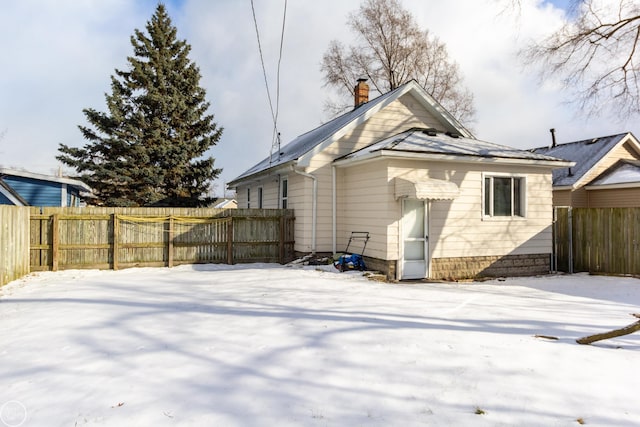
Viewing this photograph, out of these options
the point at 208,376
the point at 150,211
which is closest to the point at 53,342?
the point at 208,376

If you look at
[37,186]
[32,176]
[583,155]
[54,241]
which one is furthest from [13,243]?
[583,155]

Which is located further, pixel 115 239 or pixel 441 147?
pixel 115 239

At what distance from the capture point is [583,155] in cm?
2123

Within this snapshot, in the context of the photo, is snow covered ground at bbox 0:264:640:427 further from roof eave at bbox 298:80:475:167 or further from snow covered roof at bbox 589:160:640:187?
snow covered roof at bbox 589:160:640:187

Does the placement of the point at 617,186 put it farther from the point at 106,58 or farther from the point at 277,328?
the point at 106,58

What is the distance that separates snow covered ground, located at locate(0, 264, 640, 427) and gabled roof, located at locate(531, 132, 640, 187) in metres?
14.1

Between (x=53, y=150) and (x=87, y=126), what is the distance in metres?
2.24

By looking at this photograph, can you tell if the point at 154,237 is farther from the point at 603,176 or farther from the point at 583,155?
the point at 583,155

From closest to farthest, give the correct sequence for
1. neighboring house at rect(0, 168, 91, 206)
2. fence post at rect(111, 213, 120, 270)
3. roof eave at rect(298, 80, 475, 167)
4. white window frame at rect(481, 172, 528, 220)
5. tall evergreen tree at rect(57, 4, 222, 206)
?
fence post at rect(111, 213, 120, 270) → white window frame at rect(481, 172, 528, 220) → roof eave at rect(298, 80, 475, 167) → neighboring house at rect(0, 168, 91, 206) → tall evergreen tree at rect(57, 4, 222, 206)

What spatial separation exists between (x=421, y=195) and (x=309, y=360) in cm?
612

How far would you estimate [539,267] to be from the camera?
12039 mm

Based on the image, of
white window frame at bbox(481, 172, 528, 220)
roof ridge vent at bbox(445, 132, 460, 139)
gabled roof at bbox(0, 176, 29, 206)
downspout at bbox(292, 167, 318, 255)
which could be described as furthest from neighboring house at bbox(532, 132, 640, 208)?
gabled roof at bbox(0, 176, 29, 206)

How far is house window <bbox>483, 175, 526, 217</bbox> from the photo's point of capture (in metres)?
11.4

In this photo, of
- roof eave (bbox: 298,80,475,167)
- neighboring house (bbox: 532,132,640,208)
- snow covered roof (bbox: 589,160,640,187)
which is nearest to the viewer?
roof eave (bbox: 298,80,475,167)
